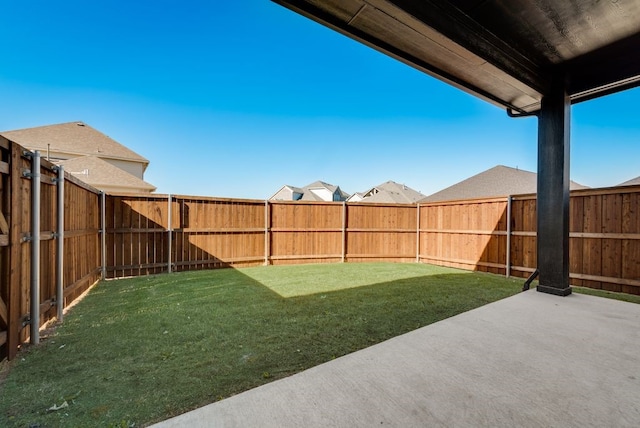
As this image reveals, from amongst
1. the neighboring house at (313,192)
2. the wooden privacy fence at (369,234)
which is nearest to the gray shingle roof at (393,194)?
the neighboring house at (313,192)

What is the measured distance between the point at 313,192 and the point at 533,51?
22.6m

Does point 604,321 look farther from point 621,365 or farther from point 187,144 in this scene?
point 187,144

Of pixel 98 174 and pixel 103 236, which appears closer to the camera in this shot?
pixel 103 236

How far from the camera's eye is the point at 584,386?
4.97 ft

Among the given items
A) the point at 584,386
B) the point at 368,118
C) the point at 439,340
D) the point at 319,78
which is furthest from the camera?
the point at 368,118

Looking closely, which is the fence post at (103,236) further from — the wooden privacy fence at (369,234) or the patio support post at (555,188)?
the patio support post at (555,188)

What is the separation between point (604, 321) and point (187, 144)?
1621 cm

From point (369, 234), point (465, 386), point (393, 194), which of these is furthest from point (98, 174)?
point (393, 194)

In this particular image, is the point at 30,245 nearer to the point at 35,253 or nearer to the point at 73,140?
the point at 35,253

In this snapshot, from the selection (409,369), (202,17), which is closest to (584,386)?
(409,369)

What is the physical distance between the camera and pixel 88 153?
13.6 meters

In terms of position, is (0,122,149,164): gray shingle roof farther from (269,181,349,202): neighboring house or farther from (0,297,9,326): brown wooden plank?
(0,297,9,326): brown wooden plank

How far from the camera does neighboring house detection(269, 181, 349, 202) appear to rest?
81.3ft

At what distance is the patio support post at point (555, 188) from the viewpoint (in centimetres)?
340
